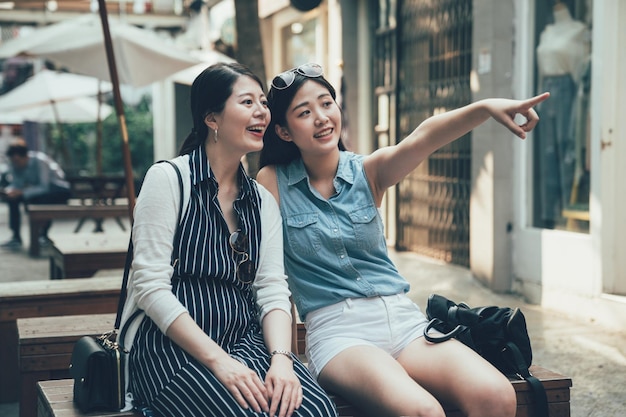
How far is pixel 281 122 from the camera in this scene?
3453mm

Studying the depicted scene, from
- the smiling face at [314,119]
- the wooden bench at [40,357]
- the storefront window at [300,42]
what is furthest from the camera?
the storefront window at [300,42]

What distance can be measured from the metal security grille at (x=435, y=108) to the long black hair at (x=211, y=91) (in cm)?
622

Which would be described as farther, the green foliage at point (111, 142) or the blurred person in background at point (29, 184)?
the green foliage at point (111, 142)

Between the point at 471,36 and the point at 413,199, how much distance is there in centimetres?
230

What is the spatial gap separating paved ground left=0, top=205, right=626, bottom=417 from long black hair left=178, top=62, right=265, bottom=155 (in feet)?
8.71

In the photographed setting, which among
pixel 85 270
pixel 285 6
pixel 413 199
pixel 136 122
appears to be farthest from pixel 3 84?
pixel 85 270

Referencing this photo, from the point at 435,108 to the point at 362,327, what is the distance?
686 centimetres

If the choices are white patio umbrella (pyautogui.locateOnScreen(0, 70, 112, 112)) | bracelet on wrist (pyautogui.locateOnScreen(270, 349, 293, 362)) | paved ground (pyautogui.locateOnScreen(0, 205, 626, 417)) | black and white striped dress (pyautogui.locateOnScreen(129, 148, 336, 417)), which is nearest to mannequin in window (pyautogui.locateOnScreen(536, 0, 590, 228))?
paved ground (pyautogui.locateOnScreen(0, 205, 626, 417))

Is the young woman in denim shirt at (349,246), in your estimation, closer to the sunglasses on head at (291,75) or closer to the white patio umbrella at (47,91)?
the sunglasses on head at (291,75)

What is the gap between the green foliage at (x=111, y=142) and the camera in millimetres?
27062

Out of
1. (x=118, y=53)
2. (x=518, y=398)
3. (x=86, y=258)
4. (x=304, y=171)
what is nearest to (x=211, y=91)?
(x=304, y=171)

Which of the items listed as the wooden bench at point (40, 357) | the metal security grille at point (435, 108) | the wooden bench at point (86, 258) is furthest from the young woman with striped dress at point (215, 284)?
the metal security grille at point (435, 108)

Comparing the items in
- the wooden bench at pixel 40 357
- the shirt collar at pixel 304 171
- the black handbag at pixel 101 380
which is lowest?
the wooden bench at pixel 40 357

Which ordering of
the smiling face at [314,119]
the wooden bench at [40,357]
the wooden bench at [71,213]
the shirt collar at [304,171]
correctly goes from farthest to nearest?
1. the wooden bench at [71,213]
2. the wooden bench at [40,357]
3. the shirt collar at [304,171]
4. the smiling face at [314,119]
